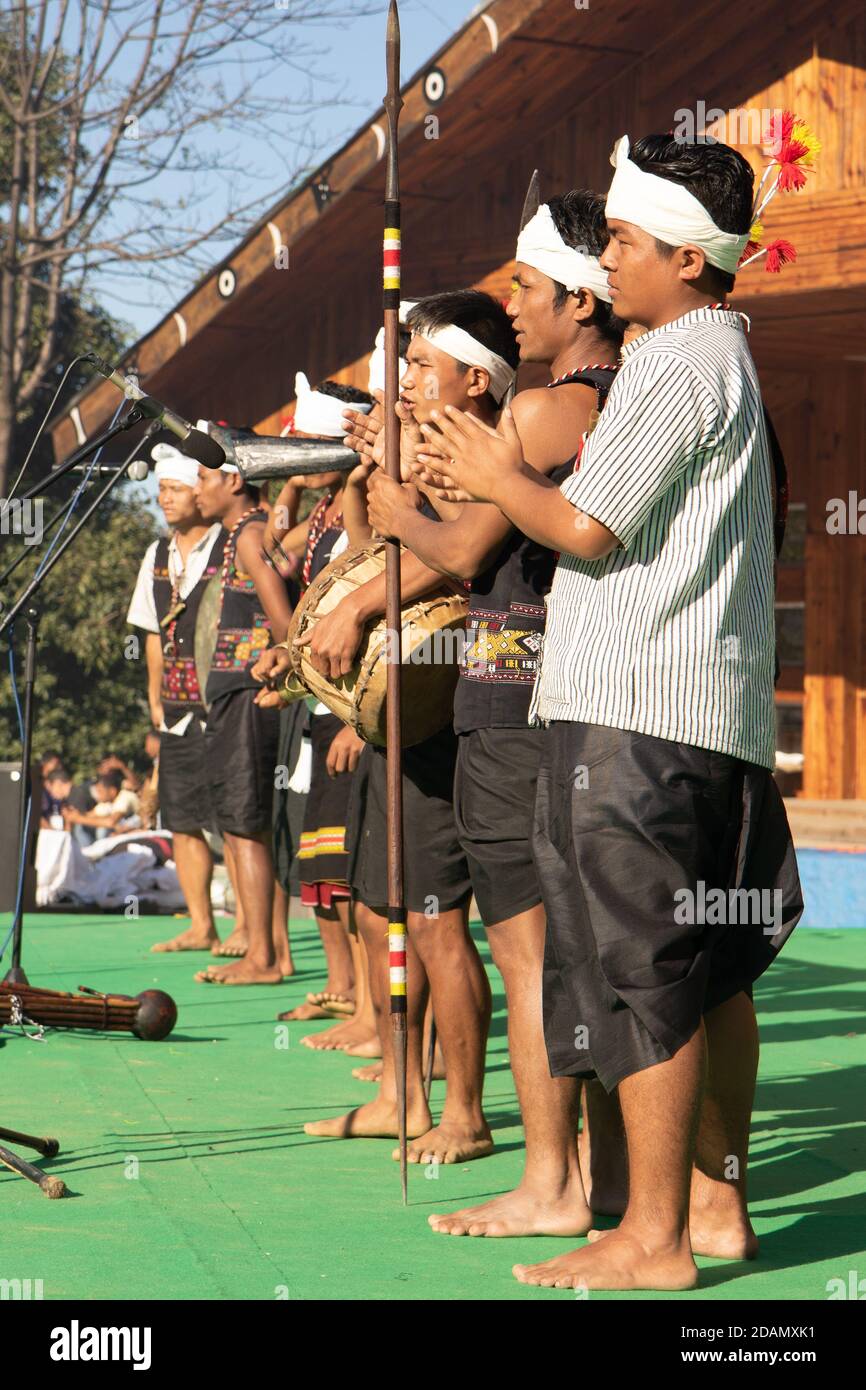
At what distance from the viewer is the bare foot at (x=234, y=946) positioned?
9.01m

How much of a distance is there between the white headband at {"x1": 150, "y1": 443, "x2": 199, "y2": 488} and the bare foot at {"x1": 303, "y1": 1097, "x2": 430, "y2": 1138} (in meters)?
4.49

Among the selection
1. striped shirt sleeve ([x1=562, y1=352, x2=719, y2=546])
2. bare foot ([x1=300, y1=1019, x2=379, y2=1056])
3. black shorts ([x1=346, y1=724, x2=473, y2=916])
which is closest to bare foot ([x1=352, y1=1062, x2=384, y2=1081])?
bare foot ([x1=300, y1=1019, x2=379, y2=1056])

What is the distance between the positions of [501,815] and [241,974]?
4216 millimetres

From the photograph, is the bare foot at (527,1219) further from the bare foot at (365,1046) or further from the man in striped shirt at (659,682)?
the bare foot at (365,1046)

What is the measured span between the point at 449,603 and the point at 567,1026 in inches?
52.2

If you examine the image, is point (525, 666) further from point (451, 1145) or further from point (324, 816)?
point (324, 816)

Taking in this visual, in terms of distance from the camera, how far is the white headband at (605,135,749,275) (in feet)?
11.7

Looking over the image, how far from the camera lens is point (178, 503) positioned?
9023 mm

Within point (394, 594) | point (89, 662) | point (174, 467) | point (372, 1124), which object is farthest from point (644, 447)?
point (89, 662)

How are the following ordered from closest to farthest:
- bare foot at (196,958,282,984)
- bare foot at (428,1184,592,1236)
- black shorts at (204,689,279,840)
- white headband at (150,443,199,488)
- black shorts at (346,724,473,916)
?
1. bare foot at (428,1184,592,1236)
2. black shorts at (346,724,473,916)
3. bare foot at (196,958,282,984)
4. black shorts at (204,689,279,840)
5. white headband at (150,443,199,488)

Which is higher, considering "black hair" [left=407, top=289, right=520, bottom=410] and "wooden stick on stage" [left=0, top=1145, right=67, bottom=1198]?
"black hair" [left=407, top=289, right=520, bottom=410]

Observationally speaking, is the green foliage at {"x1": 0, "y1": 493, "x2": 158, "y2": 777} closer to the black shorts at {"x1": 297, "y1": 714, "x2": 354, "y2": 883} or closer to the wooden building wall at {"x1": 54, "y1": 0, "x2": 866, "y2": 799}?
the wooden building wall at {"x1": 54, "y1": 0, "x2": 866, "y2": 799}

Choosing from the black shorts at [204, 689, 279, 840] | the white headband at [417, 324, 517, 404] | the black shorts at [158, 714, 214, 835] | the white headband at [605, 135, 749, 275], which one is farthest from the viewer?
the black shorts at [158, 714, 214, 835]

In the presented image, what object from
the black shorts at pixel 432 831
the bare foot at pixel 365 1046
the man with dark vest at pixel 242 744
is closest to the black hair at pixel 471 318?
the black shorts at pixel 432 831
